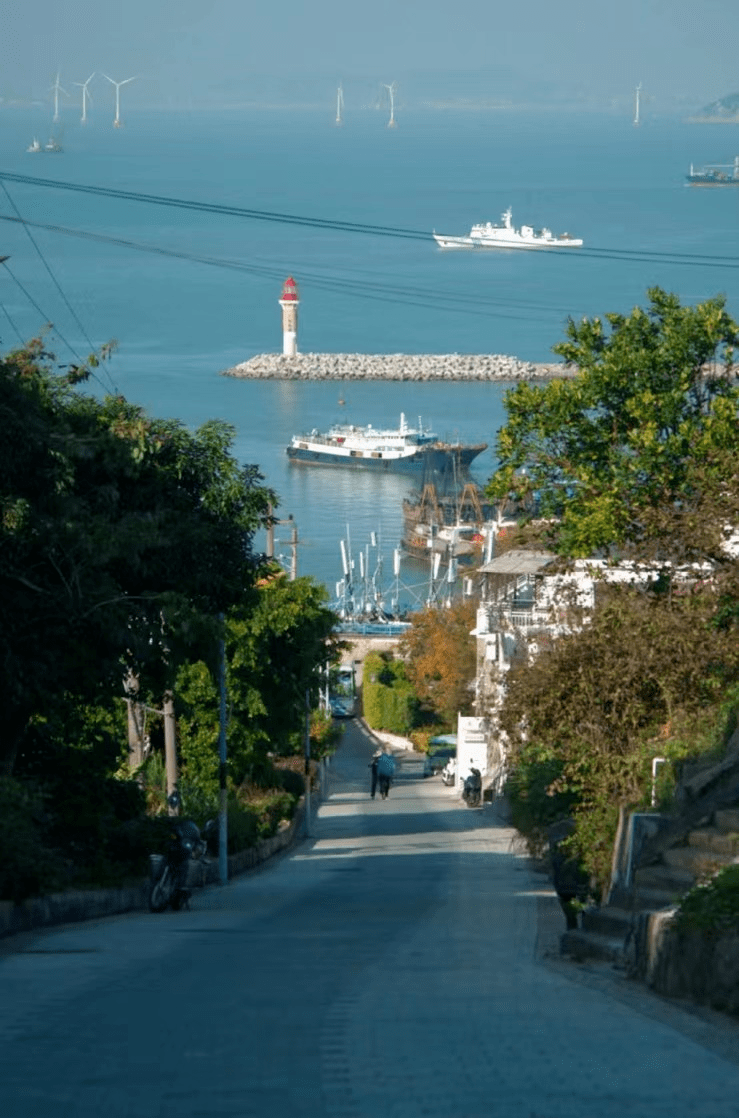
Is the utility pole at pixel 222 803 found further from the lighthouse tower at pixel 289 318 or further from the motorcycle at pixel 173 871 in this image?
the lighthouse tower at pixel 289 318

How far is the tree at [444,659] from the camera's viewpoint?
6719cm

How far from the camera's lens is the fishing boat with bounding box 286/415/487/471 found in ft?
445

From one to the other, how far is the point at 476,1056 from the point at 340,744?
6754 cm

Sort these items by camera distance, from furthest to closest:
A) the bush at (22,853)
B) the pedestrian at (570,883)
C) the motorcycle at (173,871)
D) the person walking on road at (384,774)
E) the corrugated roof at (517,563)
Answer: the person walking on road at (384,774) → the corrugated roof at (517,563) → the motorcycle at (173,871) → the pedestrian at (570,883) → the bush at (22,853)

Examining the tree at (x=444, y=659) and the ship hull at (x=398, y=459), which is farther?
the ship hull at (x=398, y=459)

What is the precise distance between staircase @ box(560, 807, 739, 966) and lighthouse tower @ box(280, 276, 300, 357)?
162 m

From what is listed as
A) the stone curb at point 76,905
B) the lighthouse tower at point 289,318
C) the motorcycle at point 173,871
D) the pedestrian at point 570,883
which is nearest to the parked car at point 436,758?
the stone curb at point 76,905

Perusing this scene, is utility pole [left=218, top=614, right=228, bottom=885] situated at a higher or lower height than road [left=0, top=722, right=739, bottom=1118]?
higher

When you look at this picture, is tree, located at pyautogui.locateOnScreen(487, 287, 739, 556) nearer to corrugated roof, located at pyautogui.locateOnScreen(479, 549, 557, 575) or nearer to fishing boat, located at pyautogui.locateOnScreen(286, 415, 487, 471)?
corrugated roof, located at pyautogui.locateOnScreen(479, 549, 557, 575)

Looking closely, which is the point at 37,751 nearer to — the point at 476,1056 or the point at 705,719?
the point at 705,719

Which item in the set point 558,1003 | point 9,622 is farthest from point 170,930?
point 558,1003

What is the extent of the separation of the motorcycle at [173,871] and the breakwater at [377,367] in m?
148

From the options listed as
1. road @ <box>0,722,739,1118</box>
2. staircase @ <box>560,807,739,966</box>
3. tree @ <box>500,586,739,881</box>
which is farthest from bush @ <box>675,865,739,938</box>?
tree @ <box>500,586,739,881</box>

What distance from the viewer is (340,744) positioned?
74438mm
